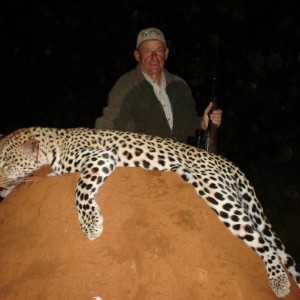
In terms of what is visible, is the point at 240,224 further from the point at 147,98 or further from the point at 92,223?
the point at 147,98

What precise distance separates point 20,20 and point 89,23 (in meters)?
3.76

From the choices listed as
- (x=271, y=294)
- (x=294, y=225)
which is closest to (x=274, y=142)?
(x=294, y=225)

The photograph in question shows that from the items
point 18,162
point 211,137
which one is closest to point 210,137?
point 211,137

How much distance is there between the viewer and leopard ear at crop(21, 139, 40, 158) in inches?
151

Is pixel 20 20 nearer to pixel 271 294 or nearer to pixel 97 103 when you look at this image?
pixel 97 103

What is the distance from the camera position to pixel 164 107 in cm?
589

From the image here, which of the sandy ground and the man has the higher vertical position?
the man

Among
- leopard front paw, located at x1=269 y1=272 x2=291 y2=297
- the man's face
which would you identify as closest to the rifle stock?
the man's face

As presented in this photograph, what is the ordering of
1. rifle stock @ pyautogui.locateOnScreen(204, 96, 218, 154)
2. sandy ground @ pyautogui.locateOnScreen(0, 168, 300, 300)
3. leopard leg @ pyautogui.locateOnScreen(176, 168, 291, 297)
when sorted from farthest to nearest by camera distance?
rifle stock @ pyautogui.locateOnScreen(204, 96, 218, 154) → leopard leg @ pyautogui.locateOnScreen(176, 168, 291, 297) → sandy ground @ pyautogui.locateOnScreen(0, 168, 300, 300)

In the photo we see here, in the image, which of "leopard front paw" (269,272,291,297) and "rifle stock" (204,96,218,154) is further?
"rifle stock" (204,96,218,154)

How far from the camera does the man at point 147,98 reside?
5.71m

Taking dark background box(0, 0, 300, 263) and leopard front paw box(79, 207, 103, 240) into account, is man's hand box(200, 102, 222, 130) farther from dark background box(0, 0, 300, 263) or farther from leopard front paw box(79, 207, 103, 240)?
dark background box(0, 0, 300, 263)

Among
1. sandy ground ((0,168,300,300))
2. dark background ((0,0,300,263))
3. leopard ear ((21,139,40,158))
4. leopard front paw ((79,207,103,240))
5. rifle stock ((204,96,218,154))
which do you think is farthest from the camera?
dark background ((0,0,300,263))

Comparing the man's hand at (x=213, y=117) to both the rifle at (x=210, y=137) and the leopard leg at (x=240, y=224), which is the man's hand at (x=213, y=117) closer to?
the rifle at (x=210, y=137)
